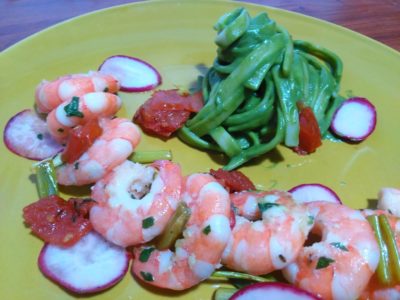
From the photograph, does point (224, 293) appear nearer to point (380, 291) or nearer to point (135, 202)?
point (135, 202)

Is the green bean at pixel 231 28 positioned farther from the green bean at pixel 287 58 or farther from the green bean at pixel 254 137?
the green bean at pixel 254 137

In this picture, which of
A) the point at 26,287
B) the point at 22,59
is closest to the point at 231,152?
the point at 26,287

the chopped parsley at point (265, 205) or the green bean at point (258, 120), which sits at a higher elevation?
the chopped parsley at point (265, 205)

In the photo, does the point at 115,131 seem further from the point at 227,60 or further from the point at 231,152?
the point at 227,60

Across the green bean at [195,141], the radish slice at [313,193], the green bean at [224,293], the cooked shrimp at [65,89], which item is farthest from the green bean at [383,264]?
Answer: the cooked shrimp at [65,89]

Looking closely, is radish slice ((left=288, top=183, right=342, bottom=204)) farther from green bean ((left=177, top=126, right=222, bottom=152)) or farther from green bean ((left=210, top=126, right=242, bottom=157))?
green bean ((left=177, top=126, right=222, bottom=152))
